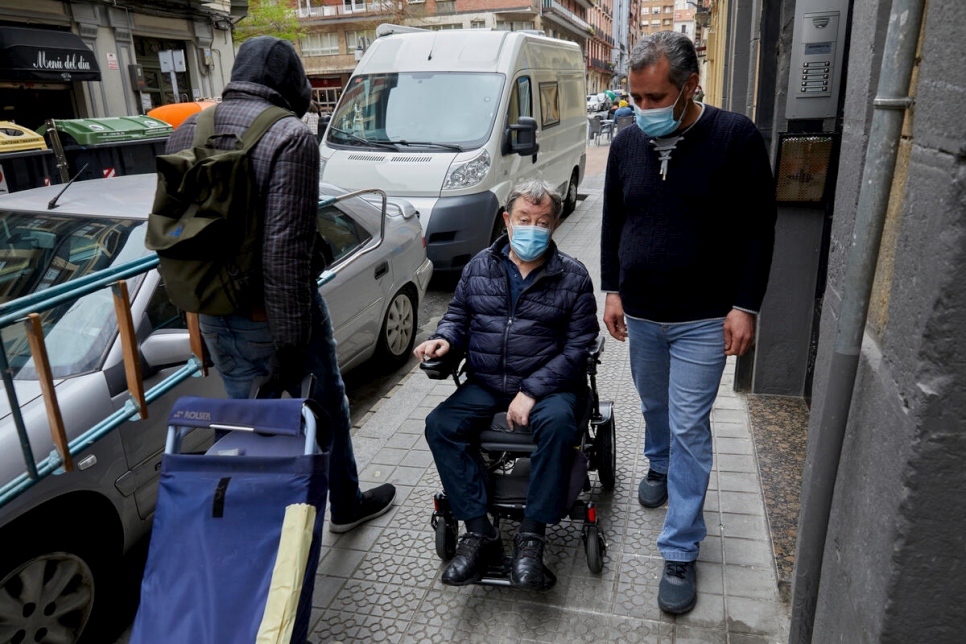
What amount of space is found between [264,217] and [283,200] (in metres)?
0.10

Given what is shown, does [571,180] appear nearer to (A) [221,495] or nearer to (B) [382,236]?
(B) [382,236]

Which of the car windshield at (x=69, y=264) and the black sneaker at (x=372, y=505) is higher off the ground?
the car windshield at (x=69, y=264)

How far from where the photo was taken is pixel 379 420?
471cm

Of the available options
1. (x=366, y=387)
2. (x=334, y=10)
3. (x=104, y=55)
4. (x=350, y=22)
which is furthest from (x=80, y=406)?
(x=334, y=10)

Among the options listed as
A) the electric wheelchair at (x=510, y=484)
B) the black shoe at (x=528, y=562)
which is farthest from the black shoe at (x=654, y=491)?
the black shoe at (x=528, y=562)

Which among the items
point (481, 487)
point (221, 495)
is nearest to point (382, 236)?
point (481, 487)

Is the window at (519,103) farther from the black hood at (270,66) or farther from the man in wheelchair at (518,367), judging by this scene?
the black hood at (270,66)

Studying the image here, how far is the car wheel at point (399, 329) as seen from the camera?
18.4 ft

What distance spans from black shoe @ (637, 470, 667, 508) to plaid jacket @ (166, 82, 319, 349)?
181cm

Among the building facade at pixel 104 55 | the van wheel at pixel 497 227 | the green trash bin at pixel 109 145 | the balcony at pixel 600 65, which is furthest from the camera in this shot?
the balcony at pixel 600 65

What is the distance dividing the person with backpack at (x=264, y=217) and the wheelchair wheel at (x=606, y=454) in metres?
1.36

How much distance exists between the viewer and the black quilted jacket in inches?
121

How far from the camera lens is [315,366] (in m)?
3.07

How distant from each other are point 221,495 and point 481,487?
3.50ft
